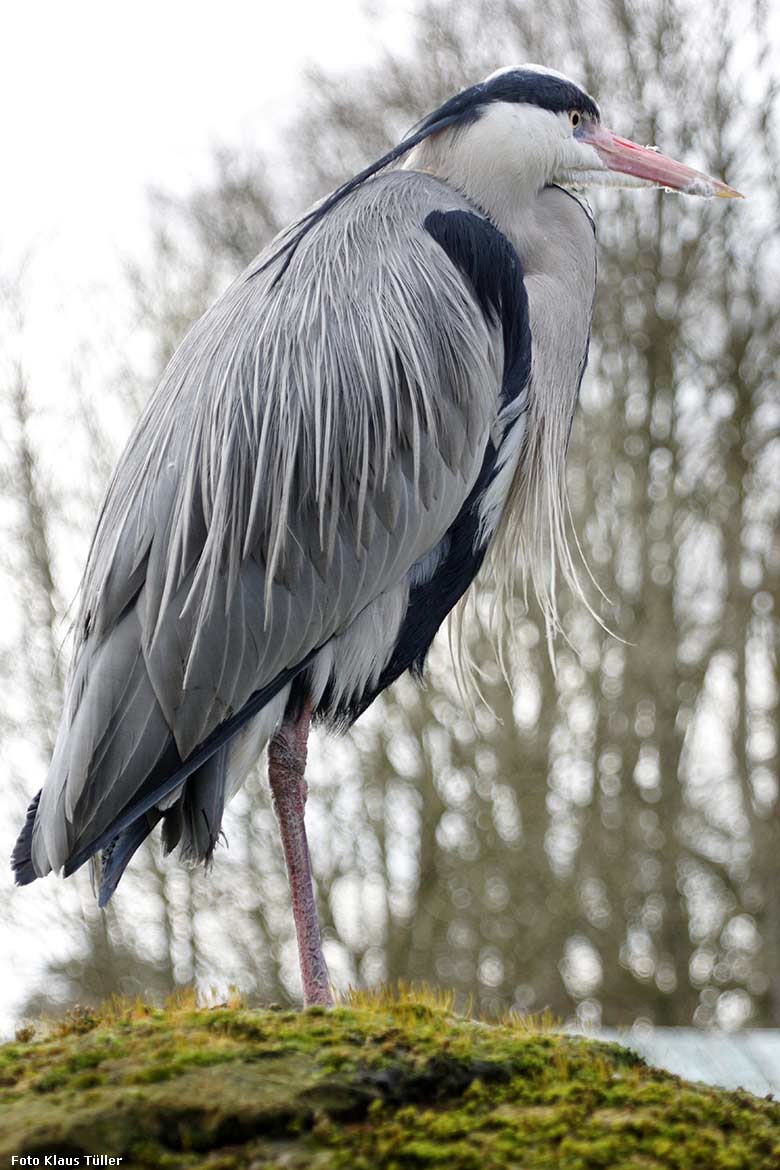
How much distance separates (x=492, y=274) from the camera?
3.97m

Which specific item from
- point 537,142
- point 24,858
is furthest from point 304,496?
point 537,142

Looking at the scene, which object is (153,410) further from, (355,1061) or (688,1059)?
(688,1059)

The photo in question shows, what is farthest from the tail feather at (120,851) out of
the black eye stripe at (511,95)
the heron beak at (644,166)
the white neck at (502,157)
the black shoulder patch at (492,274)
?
the heron beak at (644,166)

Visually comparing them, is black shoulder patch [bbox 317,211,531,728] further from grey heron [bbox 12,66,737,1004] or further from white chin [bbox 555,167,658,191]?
white chin [bbox 555,167,658,191]

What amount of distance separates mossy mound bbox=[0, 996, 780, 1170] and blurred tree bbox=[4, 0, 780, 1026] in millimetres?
9307

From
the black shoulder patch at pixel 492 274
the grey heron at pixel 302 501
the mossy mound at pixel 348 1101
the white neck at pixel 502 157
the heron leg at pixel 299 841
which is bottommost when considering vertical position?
the mossy mound at pixel 348 1101

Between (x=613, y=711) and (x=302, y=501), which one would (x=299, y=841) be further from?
(x=613, y=711)

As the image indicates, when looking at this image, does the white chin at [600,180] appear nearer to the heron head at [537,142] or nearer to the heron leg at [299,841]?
the heron head at [537,142]

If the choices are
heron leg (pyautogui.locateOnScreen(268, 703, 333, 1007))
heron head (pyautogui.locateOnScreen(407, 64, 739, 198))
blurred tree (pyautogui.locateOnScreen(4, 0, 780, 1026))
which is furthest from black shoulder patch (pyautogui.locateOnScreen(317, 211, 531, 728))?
blurred tree (pyautogui.locateOnScreen(4, 0, 780, 1026))

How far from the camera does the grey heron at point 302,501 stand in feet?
11.6

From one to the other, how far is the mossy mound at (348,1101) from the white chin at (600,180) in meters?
2.73

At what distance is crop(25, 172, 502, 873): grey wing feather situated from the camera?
11.5ft

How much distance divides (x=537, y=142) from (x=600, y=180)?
356mm

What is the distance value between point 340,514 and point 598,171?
1.56m
